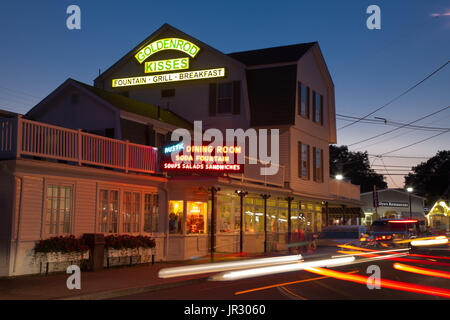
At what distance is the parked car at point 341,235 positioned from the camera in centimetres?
2673

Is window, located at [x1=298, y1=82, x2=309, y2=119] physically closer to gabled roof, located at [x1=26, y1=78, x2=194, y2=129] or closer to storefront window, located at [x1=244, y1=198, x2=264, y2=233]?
storefront window, located at [x1=244, y1=198, x2=264, y2=233]

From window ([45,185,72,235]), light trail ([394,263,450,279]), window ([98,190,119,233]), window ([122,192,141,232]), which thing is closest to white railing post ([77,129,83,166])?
window ([45,185,72,235])

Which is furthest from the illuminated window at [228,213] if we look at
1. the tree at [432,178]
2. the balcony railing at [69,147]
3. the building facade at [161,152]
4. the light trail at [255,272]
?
the tree at [432,178]

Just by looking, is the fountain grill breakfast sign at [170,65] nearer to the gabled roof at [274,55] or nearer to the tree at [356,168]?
the gabled roof at [274,55]

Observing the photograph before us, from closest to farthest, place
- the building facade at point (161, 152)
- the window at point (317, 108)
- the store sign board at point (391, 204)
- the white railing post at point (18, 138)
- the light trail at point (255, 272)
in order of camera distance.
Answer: the light trail at point (255, 272), the white railing post at point (18, 138), the building facade at point (161, 152), the window at point (317, 108), the store sign board at point (391, 204)

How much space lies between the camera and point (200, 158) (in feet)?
73.4

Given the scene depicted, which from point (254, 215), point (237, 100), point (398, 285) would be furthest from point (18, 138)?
point (237, 100)

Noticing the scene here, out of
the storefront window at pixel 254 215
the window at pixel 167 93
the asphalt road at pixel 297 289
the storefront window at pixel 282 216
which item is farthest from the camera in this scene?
the window at pixel 167 93

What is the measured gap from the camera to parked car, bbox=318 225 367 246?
2673 centimetres

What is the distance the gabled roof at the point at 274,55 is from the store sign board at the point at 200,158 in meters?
10.7

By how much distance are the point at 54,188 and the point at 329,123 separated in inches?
970

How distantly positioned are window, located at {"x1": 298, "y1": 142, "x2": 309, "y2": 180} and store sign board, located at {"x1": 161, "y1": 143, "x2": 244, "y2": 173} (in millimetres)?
10924
